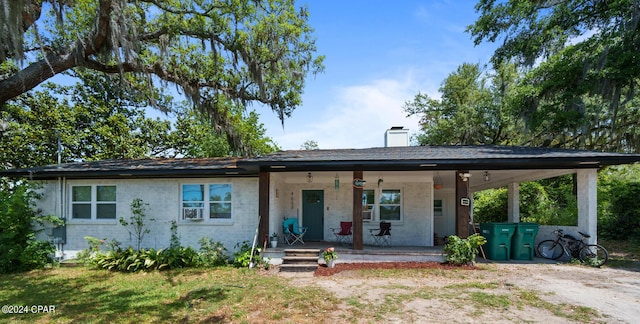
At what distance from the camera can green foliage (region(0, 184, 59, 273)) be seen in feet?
31.6

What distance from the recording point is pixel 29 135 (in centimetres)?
1919

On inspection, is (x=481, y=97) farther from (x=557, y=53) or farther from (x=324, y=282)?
(x=324, y=282)

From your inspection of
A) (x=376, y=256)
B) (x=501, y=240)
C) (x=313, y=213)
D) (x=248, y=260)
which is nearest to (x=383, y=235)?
(x=376, y=256)

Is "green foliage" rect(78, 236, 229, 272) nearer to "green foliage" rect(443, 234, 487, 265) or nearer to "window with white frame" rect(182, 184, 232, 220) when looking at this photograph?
"window with white frame" rect(182, 184, 232, 220)

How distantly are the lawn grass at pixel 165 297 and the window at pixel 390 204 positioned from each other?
5.18 m

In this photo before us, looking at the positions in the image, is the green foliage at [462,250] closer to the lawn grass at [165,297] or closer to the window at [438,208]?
the lawn grass at [165,297]

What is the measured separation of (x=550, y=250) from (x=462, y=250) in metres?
3.22

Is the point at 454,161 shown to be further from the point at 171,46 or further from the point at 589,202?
the point at 171,46

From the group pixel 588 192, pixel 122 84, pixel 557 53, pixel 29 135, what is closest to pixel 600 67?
pixel 557 53

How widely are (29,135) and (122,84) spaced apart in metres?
13.6

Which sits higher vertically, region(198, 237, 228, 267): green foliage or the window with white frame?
the window with white frame

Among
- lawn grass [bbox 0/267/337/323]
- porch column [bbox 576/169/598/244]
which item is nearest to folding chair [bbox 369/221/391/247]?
lawn grass [bbox 0/267/337/323]

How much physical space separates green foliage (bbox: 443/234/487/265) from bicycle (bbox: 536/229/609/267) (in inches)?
103

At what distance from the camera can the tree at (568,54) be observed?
10508mm
